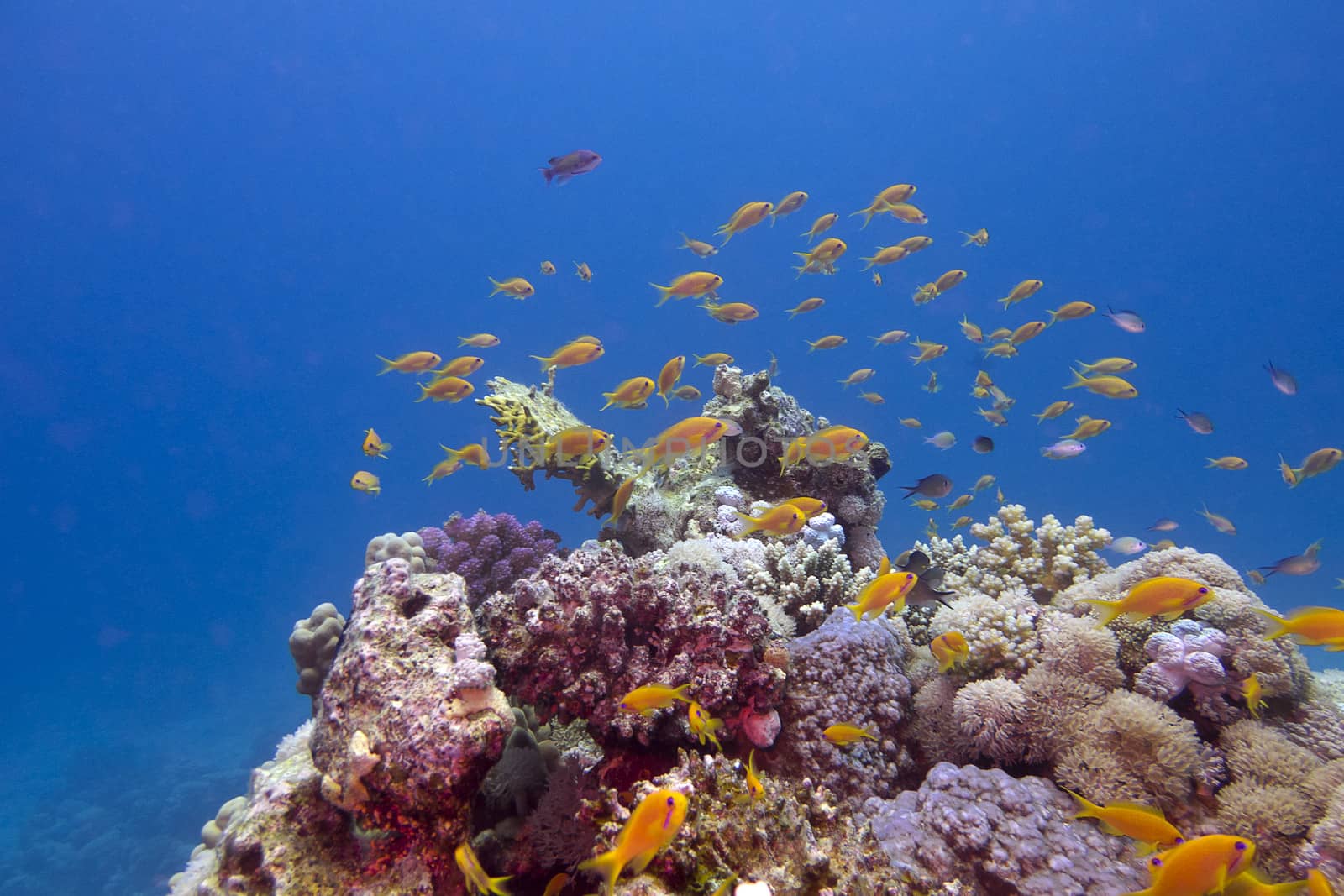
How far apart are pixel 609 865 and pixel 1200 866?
7.10 feet

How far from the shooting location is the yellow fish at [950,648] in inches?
152

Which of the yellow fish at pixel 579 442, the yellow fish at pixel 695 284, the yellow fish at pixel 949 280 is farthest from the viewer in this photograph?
the yellow fish at pixel 949 280

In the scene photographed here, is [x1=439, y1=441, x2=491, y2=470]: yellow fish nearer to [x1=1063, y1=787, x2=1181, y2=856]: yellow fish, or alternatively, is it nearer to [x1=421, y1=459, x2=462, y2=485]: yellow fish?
[x1=421, y1=459, x2=462, y2=485]: yellow fish

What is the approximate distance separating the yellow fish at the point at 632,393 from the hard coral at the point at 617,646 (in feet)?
9.32

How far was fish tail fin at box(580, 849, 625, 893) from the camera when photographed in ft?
5.95

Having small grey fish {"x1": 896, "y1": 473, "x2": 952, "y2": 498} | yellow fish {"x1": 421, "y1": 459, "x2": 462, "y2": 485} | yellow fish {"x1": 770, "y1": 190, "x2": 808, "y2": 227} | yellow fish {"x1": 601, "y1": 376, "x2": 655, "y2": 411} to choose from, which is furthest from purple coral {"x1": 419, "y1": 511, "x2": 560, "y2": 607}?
yellow fish {"x1": 770, "y1": 190, "x2": 808, "y2": 227}

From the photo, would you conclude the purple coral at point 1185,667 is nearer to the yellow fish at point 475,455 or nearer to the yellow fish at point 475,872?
the yellow fish at point 475,872

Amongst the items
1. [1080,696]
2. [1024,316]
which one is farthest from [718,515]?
[1024,316]

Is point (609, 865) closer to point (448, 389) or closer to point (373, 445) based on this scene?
point (448, 389)

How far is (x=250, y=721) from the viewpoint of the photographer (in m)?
31.9

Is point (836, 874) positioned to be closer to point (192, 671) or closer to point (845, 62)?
point (192, 671)

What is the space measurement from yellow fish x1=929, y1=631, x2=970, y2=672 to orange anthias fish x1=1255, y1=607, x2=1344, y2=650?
1573 mm

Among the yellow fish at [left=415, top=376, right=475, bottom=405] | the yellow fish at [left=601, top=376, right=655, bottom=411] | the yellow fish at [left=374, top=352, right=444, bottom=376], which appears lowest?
the yellow fish at [left=601, top=376, right=655, bottom=411]

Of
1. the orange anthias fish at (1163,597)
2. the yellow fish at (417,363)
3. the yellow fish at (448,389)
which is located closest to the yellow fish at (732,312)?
the yellow fish at (448,389)
